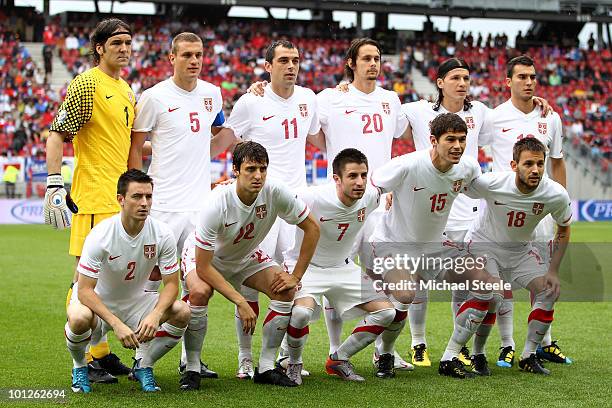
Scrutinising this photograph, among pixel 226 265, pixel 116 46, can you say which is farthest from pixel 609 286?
pixel 116 46

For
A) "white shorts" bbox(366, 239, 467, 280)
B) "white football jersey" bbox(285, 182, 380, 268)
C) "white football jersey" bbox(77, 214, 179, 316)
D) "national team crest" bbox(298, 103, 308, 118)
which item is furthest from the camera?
"national team crest" bbox(298, 103, 308, 118)

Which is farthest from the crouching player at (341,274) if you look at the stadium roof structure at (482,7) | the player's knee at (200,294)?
the stadium roof structure at (482,7)

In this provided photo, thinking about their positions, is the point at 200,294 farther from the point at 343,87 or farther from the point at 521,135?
the point at 521,135

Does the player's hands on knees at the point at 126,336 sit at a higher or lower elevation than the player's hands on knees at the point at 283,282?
lower

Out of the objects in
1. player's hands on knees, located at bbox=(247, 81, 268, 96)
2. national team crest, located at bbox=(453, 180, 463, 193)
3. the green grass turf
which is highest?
player's hands on knees, located at bbox=(247, 81, 268, 96)

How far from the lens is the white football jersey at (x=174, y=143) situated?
23.5ft

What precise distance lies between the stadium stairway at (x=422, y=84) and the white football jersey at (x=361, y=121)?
28355mm

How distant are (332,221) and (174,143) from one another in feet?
4.51

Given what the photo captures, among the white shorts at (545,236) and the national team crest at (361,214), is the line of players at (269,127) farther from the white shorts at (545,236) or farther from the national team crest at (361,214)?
the white shorts at (545,236)

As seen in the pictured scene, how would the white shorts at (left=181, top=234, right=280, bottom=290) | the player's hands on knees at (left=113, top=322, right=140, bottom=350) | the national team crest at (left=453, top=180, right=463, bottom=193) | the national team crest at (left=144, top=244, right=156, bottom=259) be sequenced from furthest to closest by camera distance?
the national team crest at (left=453, top=180, right=463, bottom=193) < the white shorts at (left=181, top=234, right=280, bottom=290) < the national team crest at (left=144, top=244, right=156, bottom=259) < the player's hands on knees at (left=113, top=322, right=140, bottom=350)

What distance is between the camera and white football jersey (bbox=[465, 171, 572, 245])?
7.03m

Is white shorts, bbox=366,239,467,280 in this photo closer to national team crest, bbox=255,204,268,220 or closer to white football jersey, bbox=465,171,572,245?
white football jersey, bbox=465,171,572,245

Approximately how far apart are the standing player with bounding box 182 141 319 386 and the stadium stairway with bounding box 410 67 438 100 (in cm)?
2970

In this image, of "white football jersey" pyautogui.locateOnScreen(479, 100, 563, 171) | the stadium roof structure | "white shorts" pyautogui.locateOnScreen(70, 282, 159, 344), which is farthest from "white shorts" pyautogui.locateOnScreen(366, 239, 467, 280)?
the stadium roof structure
